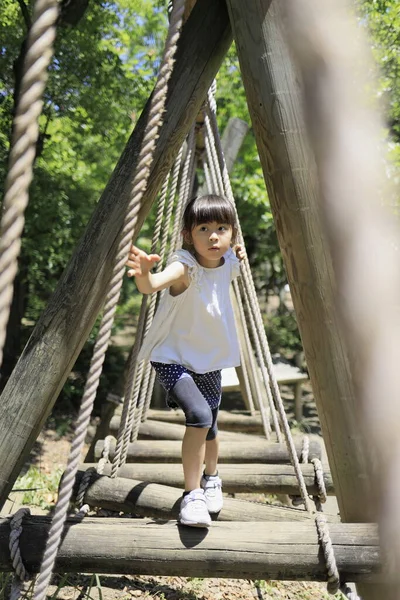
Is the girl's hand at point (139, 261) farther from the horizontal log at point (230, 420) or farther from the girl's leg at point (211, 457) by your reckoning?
the horizontal log at point (230, 420)

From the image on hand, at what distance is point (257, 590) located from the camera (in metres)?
2.80

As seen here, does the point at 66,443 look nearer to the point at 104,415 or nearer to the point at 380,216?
the point at 104,415

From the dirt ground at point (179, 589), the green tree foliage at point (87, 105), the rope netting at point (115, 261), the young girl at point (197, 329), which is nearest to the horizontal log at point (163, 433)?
the rope netting at point (115, 261)

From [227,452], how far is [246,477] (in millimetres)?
338

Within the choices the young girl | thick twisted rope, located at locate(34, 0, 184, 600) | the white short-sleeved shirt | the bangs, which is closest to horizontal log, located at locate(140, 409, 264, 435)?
the young girl

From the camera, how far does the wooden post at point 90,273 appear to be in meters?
1.57

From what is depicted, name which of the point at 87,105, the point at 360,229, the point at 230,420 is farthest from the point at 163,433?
the point at 87,105

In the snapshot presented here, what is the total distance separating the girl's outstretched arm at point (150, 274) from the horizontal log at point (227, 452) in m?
1.03

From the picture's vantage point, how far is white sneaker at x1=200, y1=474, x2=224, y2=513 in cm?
194

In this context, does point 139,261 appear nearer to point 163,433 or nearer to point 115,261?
point 115,261

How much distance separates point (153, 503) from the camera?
6.64 feet

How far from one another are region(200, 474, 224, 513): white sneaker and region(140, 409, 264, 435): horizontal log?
1.35 m

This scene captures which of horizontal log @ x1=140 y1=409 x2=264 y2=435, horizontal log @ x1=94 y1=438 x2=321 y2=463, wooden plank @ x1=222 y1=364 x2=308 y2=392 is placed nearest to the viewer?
horizontal log @ x1=94 y1=438 x2=321 y2=463

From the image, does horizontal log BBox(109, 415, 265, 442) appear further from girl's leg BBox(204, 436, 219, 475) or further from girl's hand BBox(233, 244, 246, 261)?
girl's hand BBox(233, 244, 246, 261)
